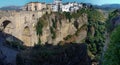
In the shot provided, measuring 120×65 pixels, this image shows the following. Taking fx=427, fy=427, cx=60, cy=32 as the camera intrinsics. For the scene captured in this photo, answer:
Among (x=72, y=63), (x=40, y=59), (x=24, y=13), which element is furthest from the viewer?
(x=24, y=13)

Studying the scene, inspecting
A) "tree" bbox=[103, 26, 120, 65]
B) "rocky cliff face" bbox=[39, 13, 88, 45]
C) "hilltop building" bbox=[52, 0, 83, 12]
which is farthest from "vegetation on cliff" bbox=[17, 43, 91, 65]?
"hilltop building" bbox=[52, 0, 83, 12]

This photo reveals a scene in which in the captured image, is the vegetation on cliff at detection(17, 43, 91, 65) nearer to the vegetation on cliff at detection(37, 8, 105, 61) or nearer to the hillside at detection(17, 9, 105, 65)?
the hillside at detection(17, 9, 105, 65)

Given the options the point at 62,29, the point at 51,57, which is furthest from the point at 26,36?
the point at 51,57

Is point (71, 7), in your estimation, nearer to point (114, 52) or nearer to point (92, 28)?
point (92, 28)

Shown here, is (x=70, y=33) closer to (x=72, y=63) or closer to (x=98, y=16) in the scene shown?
(x=98, y=16)

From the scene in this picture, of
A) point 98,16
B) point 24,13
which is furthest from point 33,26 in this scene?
point 98,16

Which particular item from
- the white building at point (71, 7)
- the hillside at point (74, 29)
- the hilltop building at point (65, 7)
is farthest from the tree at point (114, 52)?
the white building at point (71, 7)

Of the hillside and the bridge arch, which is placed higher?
the bridge arch
